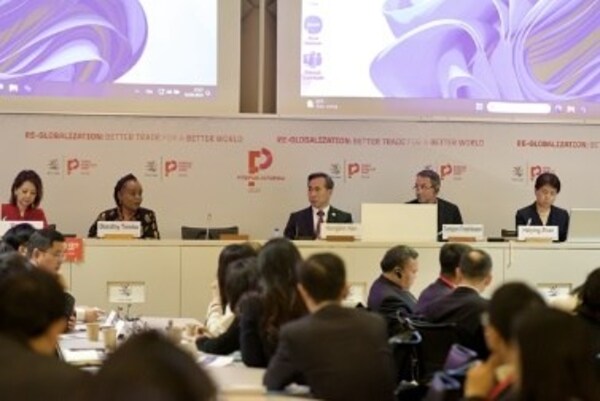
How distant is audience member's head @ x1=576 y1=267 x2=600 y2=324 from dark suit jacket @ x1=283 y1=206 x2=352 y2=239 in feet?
13.5

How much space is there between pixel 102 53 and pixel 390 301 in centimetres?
409

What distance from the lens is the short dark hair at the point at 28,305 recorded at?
8.28 feet

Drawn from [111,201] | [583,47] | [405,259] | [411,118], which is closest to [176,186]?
[111,201]

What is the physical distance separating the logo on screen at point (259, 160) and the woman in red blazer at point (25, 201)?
2001mm

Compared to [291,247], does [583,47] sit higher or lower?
higher

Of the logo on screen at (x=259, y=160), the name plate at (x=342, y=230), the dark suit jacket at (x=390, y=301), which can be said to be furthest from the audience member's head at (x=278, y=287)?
the logo on screen at (x=259, y=160)

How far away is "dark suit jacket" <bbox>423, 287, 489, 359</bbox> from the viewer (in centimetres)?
451

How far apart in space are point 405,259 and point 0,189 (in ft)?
14.0

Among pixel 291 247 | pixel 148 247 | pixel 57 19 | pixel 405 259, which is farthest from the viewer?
pixel 57 19

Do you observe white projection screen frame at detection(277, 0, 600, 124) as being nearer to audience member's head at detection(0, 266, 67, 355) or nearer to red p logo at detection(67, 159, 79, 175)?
red p logo at detection(67, 159, 79, 175)

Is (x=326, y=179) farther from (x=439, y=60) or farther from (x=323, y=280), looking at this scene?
(x=323, y=280)

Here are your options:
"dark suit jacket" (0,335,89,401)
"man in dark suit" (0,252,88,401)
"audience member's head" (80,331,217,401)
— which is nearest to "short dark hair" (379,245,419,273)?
"man in dark suit" (0,252,88,401)

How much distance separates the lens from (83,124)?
8.23 metres

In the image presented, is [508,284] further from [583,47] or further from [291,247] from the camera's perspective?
[583,47]
